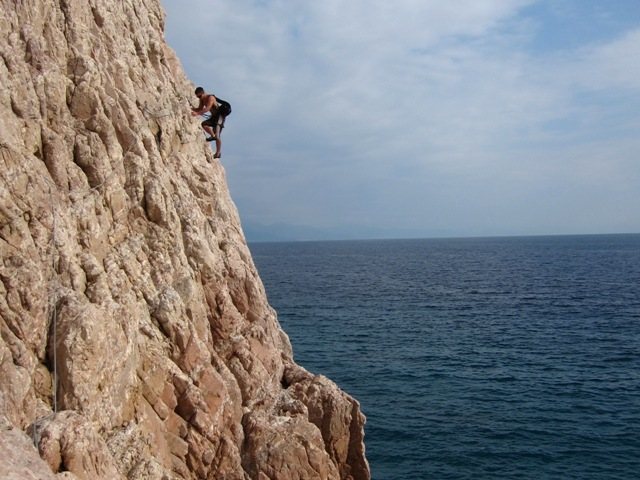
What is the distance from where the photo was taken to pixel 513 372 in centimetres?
4222

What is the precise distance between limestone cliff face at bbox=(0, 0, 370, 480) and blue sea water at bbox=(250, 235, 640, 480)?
10.6m

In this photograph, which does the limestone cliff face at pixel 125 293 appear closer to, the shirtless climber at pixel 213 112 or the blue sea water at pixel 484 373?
the shirtless climber at pixel 213 112

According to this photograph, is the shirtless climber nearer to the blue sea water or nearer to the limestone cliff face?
the limestone cliff face

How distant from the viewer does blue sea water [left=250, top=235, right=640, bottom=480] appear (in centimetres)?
2922

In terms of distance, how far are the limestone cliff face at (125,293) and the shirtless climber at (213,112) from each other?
80cm

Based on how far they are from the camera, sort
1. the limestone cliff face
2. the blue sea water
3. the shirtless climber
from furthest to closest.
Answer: the blue sea water → the shirtless climber → the limestone cliff face

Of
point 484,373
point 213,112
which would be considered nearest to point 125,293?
point 213,112

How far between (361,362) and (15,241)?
3357cm

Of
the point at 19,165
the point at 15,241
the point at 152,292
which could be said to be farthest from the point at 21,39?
the point at 152,292

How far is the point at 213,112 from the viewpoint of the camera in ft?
82.2

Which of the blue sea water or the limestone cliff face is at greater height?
the limestone cliff face

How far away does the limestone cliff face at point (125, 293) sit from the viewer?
1409cm

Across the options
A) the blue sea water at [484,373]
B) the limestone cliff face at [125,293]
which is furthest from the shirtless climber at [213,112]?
the blue sea water at [484,373]

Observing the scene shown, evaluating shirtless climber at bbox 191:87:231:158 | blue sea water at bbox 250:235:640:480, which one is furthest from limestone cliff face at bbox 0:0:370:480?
blue sea water at bbox 250:235:640:480
